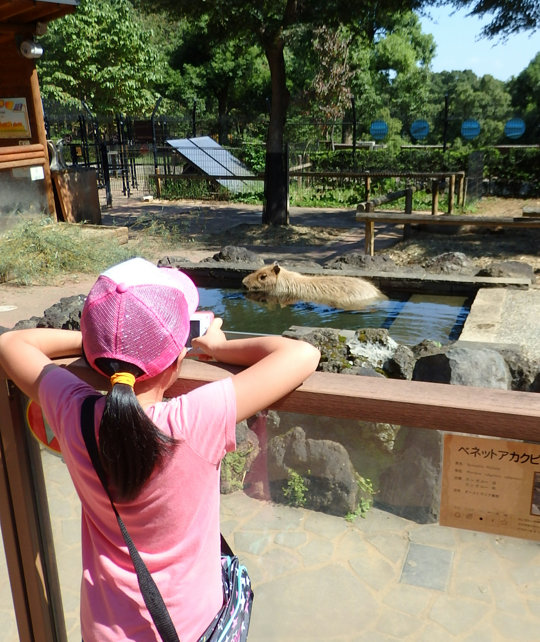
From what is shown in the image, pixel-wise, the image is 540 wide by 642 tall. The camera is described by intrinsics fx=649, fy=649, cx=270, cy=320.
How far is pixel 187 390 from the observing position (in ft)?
4.54

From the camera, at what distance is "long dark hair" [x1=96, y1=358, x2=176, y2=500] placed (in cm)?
114

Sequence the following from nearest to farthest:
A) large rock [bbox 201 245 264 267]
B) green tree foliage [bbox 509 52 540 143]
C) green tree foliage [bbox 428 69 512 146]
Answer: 1. large rock [bbox 201 245 264 267]
2. green tree foliage [bbox 509 52 540 143]
3. green tree foliage [bbox 428 69 512 146]

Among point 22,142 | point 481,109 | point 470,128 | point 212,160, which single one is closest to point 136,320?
point 22,142

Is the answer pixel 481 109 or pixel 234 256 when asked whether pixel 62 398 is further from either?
pixel 481 109

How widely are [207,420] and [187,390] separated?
163mm

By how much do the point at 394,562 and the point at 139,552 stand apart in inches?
21.7

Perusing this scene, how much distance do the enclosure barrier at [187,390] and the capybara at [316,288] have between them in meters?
5.88

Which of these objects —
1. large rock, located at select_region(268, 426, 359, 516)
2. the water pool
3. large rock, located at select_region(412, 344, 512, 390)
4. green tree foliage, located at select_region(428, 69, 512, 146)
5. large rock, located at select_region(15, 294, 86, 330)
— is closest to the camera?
large rock, located at select_region(268, 426, 359, 516)

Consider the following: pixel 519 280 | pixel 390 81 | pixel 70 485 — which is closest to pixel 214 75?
pixel 390 81

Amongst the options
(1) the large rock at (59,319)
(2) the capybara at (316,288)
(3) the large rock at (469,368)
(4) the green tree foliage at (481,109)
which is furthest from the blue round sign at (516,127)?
(3) the large rock at (469,368)

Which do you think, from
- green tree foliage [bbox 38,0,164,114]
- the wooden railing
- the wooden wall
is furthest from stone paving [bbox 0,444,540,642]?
green tree foliage [bbox 38,0,164,114]

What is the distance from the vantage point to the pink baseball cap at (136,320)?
1227 millimetres

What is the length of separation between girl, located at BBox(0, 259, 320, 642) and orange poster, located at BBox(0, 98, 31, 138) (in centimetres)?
1071

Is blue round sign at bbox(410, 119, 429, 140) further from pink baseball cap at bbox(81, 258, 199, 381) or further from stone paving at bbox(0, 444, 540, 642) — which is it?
pink baseball cap at bbox(81, 258, 199, 381)
